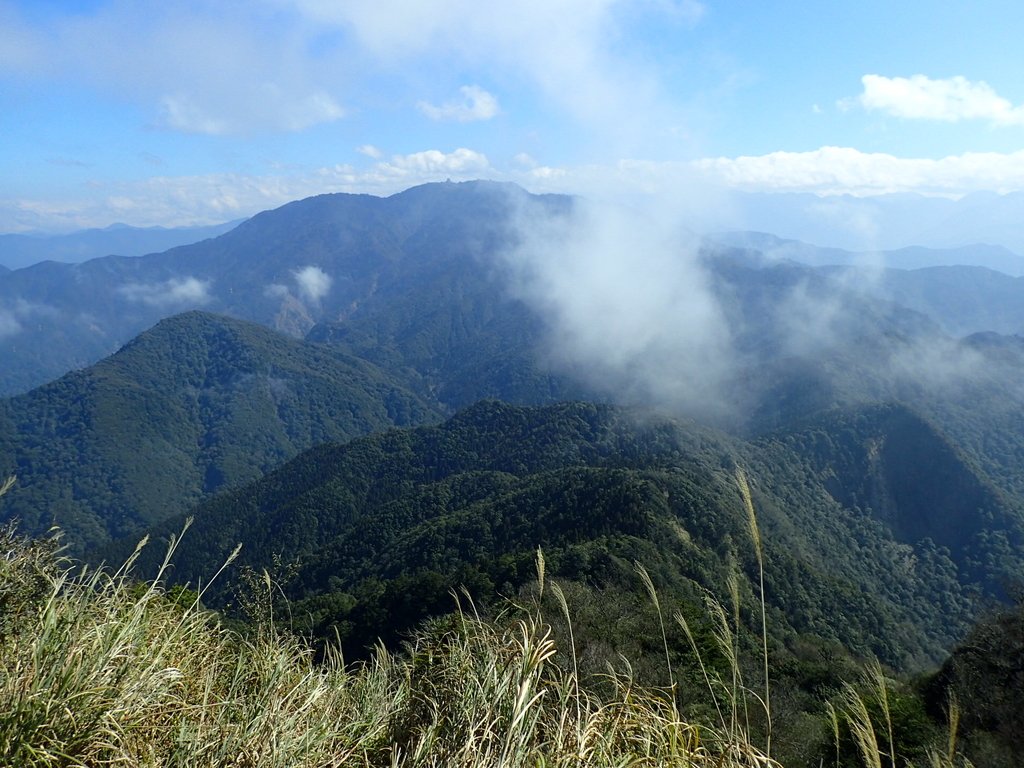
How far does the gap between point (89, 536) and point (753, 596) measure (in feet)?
443

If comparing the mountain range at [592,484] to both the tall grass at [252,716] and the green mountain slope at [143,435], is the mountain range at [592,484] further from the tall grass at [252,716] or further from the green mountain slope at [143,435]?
the tall grass at [252,716]

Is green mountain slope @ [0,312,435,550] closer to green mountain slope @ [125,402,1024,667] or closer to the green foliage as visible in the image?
the green foliage

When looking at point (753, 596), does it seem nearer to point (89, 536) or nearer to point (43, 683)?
point (43, 683)

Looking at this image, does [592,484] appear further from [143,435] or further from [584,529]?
[143,435]

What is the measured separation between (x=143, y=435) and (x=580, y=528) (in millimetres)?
155572

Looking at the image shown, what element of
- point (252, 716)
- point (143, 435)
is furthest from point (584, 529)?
point (143, 435)

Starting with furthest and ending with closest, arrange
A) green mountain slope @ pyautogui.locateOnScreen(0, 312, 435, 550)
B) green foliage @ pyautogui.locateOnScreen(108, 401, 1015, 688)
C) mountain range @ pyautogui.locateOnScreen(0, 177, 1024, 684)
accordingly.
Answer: green mountain slope @ pyautogui.locateOnScreen(0, 312, 435, 550), mountain range @ pyautogui.locateOnScreen(0, 177, 1024, 684), green foliage @ pyautogui.locateOnScreen(108, 401, 1015, 688)

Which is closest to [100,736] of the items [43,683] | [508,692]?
[43,683]

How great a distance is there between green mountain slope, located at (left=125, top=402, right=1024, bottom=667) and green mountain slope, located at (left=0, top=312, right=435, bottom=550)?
51564 millimetres

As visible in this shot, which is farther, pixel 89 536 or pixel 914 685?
pixel 89 536

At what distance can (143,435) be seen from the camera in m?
161

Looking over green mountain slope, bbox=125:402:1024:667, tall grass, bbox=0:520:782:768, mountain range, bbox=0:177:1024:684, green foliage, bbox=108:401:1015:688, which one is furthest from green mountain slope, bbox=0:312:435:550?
tall grass, bbox=0:520:782:768

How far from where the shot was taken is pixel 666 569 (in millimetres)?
42094

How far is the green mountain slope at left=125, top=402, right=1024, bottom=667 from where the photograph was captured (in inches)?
1700
